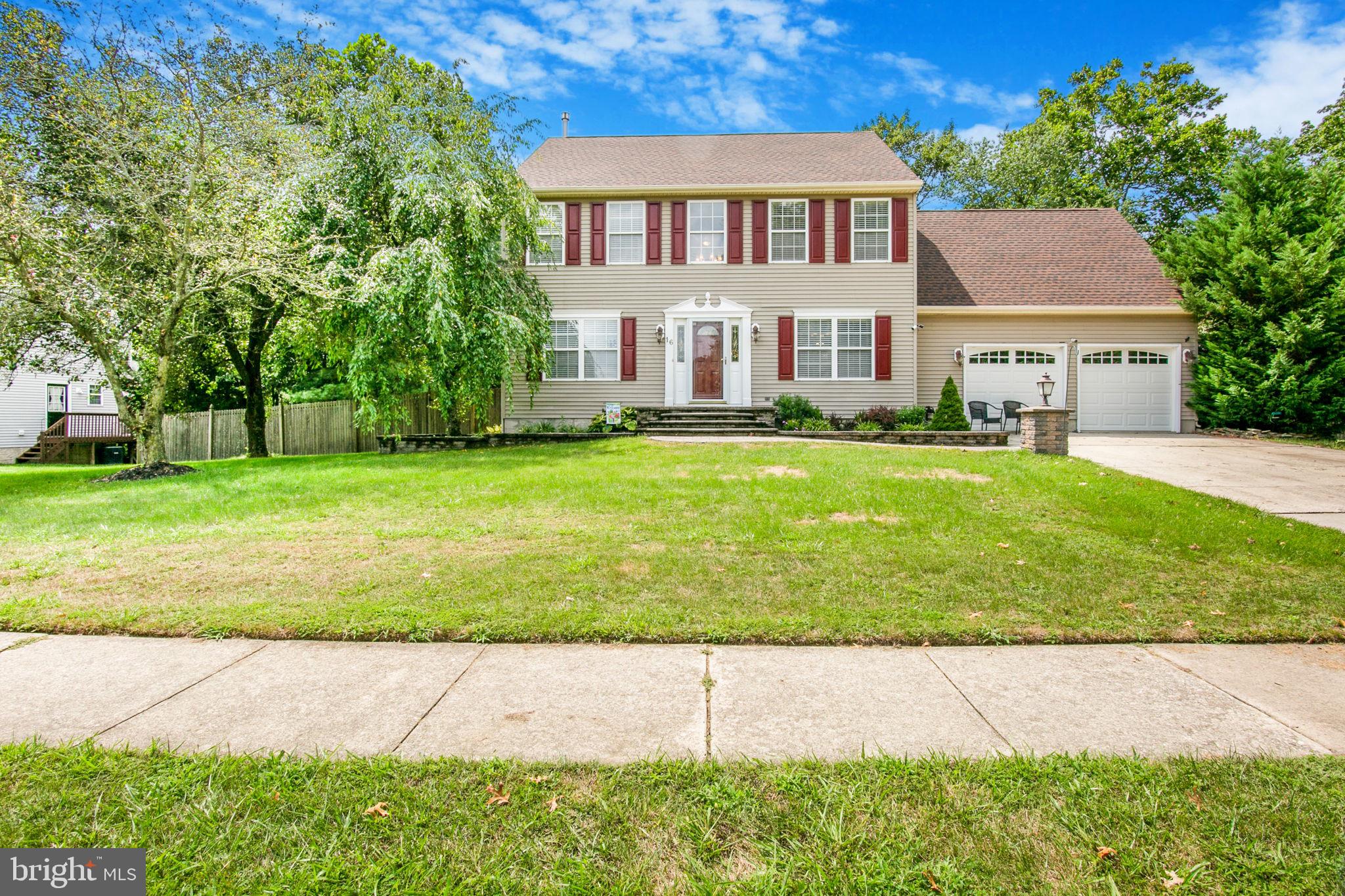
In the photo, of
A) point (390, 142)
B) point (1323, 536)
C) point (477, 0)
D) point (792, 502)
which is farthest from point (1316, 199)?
point (390, 142)

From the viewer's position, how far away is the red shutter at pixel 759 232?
16.0m

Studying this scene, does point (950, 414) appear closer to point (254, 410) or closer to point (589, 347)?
point (589, 347)

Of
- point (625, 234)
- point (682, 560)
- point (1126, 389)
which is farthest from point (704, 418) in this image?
point (1126, 389)

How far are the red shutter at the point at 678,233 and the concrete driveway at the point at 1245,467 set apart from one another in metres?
9.39

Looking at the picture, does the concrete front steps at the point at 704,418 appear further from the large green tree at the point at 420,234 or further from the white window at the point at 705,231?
the white window at the point at 705,231

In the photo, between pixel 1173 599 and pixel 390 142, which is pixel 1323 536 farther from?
pixel 390 142

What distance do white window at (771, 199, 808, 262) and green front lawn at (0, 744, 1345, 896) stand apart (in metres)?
15.0

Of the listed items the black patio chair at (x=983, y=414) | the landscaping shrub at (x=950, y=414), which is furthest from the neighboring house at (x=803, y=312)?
the landscaping shrub at (x=950, y=414)

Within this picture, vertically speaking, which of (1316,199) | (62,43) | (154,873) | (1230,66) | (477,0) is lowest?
(154,873)

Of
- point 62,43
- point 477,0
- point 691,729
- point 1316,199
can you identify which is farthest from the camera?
point 1316,199

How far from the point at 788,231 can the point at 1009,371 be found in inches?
257

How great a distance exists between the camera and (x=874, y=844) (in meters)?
1.83

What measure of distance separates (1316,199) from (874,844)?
63.9 feet

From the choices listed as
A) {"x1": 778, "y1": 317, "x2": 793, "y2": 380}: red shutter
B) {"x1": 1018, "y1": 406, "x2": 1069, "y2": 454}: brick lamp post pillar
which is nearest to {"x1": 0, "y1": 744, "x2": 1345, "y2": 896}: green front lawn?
{"x1": 1018, "y1": 406, "x2": 1069, "y2": 454}: brick lamp post pillar
